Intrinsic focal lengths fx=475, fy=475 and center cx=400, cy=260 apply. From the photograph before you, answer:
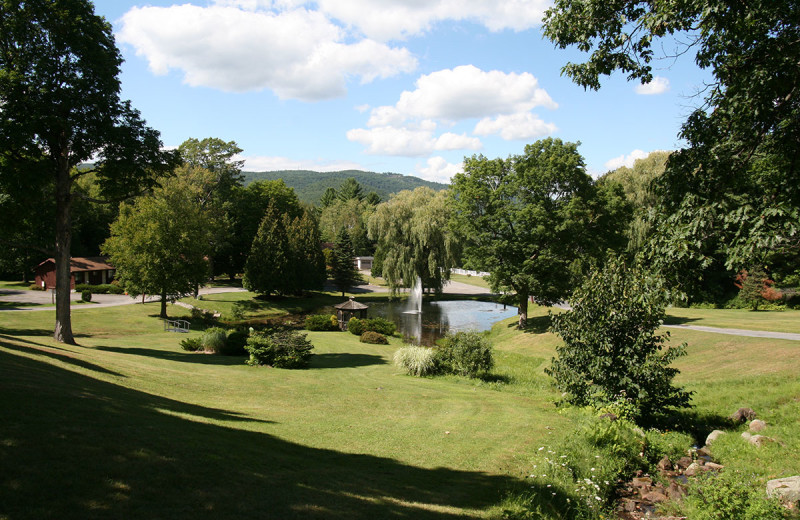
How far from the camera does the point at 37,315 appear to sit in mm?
32281

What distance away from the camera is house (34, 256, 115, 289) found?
161 ft

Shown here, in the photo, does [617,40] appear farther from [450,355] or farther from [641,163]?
[641,163]

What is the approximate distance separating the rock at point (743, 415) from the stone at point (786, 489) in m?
4.64

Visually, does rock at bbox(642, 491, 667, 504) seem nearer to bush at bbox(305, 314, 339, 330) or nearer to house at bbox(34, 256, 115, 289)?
bush at bbox(305, 314, 339, 330)

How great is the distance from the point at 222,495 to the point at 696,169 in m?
9.78

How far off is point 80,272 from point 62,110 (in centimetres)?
3990

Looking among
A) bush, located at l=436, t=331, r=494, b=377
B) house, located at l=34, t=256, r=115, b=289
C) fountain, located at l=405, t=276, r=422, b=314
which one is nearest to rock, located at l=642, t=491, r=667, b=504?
bush, located at l=436, t=331, r=494, b=377

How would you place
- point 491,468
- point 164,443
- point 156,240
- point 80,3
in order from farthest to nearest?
point 156,240 < point 80,3 < point 491,468 < point 164,443

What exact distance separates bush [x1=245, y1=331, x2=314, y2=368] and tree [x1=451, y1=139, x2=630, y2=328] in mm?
17788

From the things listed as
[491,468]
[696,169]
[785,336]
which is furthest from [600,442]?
[785,336]

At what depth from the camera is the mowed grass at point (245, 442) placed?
18.2 feet

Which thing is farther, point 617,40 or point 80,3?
point 80,3

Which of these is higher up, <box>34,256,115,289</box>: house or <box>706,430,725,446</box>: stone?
<box>34,256,115,289</box>: house

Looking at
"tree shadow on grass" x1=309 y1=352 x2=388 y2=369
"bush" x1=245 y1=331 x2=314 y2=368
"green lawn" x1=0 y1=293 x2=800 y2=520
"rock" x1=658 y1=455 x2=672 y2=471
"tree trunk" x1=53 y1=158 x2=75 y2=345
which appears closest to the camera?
"green lawn" x1=0 y1=293 x2=800 y2=520
